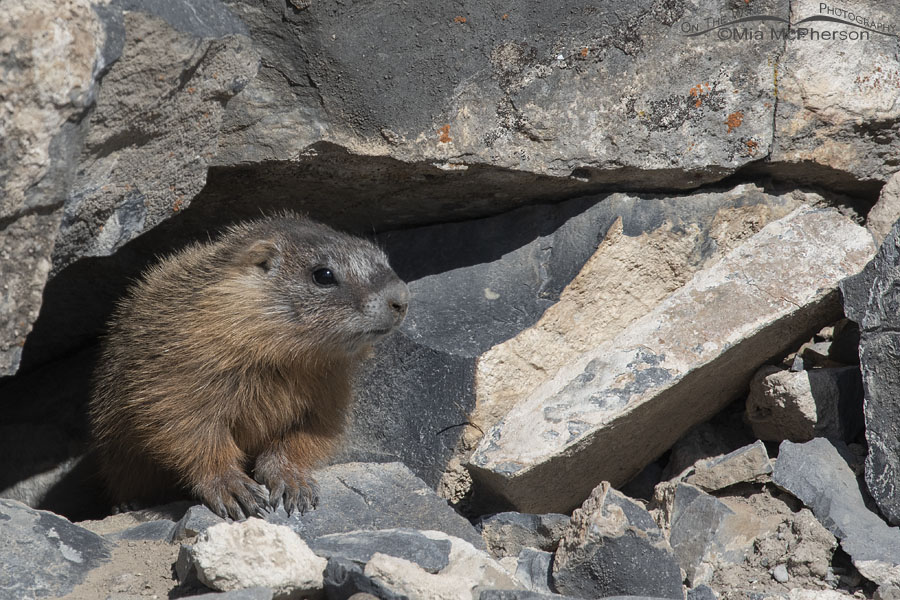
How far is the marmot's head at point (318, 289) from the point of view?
505 centimetres

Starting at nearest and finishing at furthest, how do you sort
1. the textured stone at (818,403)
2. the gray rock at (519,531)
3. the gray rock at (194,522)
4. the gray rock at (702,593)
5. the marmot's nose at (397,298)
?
the gray rock at (702,593), the gray rock at (194,522), the gray rock at (519,531), the textured stone at (818,403), the marmot's nose at (397,298)

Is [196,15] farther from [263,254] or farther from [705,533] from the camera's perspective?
[705,533]

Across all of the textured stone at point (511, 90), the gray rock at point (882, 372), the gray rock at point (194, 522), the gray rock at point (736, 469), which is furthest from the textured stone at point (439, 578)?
the textured stone at point (511, 90)

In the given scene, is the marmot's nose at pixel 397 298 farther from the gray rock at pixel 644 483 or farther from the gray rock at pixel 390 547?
the gray rock at pixel 644 483

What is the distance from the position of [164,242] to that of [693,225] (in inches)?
145

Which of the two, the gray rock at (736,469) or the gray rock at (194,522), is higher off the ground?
the gray rock at (736,469)

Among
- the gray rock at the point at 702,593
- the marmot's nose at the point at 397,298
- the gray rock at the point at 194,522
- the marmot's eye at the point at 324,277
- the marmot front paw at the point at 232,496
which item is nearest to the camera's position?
the gray rock at the point at 702,593

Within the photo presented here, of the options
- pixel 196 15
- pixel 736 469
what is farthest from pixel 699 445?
pixel 196 15

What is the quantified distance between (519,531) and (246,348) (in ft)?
6.18

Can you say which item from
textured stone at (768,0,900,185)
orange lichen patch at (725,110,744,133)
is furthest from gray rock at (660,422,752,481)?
orange lichen patch at (725,110,744,133)

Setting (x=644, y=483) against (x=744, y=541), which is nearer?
(x=744, y=541)

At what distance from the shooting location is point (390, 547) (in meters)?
4.00

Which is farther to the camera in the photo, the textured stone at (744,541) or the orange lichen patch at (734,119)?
the orange lichen patch at (734,119)

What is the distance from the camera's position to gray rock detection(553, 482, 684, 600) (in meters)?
3.91
